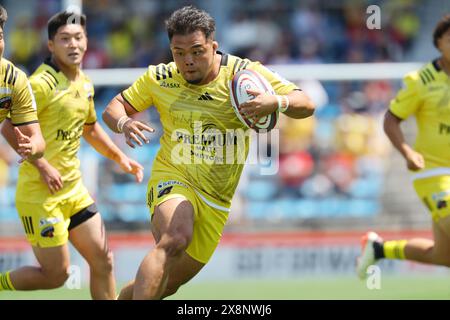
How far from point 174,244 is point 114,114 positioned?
1.17 metres

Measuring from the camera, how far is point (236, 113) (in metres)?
7.26

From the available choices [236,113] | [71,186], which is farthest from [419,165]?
[71,186]

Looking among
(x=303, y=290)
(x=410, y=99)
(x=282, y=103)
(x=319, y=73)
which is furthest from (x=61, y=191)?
(x=319, y=73)

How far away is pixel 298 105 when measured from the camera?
718cm

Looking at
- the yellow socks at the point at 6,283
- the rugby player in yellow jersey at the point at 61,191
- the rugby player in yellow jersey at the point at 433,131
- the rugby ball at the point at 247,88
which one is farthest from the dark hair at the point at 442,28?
the yellow socks at the point at 6,283

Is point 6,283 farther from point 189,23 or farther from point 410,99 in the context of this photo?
point 410,99

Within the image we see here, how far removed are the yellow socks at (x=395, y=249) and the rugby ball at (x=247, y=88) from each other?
3.01 m

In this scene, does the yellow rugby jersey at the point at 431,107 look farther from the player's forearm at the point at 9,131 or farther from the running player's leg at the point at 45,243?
the player's forearm at the point at 9,131

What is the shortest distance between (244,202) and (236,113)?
7202mm

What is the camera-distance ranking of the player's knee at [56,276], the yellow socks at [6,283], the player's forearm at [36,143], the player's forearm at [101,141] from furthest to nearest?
the player's forearm at [101,141]
the yellow socks at [6,283]
the player's knee at [56,276]
the player's forearm at [36,143]

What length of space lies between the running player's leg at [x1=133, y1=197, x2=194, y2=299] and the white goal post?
703 cm

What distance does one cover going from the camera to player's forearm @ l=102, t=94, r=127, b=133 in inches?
289

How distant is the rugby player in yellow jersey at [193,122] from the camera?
7152 millimetres

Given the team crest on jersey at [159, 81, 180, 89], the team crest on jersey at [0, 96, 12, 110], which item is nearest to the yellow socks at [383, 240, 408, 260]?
the team crest on jersey at [159, 81, 180, 89]
